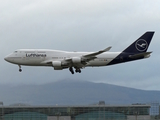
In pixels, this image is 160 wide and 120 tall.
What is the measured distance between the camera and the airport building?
356ft

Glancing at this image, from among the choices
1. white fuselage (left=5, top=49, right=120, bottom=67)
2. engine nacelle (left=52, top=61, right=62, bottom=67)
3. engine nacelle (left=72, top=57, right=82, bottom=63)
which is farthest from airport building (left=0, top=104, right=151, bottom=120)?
engine nacelle (left=72, top=57, right=82, bottom=63)

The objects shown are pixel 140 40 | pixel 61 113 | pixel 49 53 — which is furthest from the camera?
pixel 61 113

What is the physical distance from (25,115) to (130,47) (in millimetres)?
38167

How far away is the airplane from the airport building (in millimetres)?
27783

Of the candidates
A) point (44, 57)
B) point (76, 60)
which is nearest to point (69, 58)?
point (76, 60)

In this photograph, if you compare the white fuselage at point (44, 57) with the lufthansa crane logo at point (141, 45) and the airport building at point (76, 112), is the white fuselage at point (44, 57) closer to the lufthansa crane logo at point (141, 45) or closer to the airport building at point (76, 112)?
the lufthansa crane logo at point (141, 45)

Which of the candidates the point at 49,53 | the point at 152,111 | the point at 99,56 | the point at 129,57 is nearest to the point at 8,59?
the point at 49,53

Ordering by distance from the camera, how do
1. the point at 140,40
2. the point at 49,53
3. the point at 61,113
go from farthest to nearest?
the point at 61,113 < the point at 140,40 < the point at 49,53

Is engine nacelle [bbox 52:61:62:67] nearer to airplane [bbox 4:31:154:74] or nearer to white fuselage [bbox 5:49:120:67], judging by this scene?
airplane [bbox 4:31:154:74]

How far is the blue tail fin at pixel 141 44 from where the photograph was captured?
283ft

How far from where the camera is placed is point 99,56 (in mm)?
82438

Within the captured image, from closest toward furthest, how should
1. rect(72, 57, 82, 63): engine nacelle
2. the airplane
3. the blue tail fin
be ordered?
rect(72, 57, 82, 63): engine nacelle, the airplane, the blue tail fin

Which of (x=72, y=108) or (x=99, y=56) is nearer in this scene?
(x=99, y=56)

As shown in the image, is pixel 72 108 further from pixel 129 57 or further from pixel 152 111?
pixel 129 57
